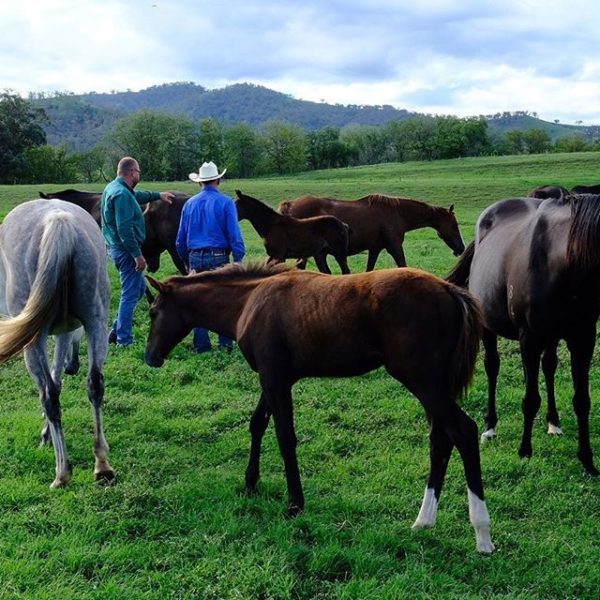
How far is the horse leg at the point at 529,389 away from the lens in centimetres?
548

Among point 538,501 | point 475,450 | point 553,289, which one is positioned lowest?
point 538,501

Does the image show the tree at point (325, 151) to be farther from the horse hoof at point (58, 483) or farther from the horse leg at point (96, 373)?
the horse hoof at point (58, 483)

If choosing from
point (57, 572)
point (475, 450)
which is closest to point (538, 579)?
point (475, 450)

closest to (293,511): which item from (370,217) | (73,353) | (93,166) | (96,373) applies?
(96,373)

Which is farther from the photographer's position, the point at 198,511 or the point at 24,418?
the point at 24,418

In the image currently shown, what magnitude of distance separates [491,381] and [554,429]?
715 millimetres

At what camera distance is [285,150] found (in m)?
78.4

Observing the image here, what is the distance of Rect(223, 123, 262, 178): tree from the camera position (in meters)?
76.1

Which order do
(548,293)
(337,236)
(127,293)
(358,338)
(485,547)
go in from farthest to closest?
1. (337,236)
2. (127,293)
3. (548,293)
4. (358,338)
5. (485,547)

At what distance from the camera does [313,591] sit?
3654 millimetres

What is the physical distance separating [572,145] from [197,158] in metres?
49.2

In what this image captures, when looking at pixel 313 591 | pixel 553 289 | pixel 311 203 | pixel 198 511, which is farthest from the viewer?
pixel 311 203

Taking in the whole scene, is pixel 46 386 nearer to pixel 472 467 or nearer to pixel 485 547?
pixel 472 467

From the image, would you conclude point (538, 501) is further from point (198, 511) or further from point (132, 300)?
point (132, 300)
